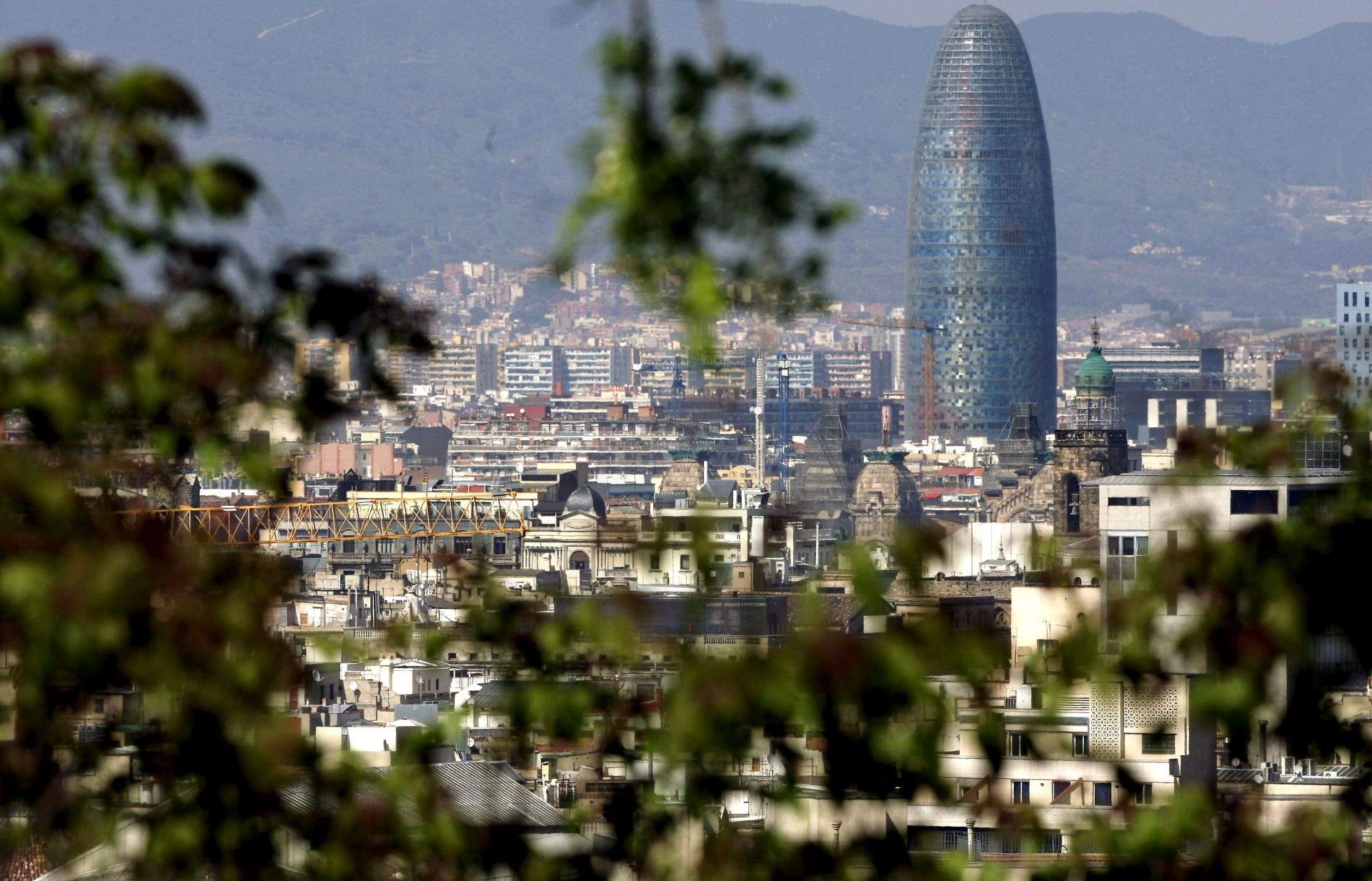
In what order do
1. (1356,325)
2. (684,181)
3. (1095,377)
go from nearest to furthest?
(684,181) → (1095,377) → (1356,325)

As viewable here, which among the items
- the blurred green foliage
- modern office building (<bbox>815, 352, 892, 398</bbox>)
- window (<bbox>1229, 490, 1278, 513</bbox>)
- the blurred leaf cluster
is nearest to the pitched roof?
the blurred green foliage

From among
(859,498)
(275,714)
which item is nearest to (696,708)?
(275,714)

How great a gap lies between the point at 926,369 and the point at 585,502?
64.8 meters

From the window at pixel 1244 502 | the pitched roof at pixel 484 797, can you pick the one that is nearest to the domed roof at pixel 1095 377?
the window at pixel 1244 502

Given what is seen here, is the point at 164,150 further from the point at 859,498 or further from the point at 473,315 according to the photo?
the point at 473,315

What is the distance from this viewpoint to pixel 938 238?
133 m

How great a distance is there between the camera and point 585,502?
70375mm

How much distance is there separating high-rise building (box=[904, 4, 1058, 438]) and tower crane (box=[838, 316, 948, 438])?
0.66 feet

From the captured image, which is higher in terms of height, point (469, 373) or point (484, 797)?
point (469, 373)

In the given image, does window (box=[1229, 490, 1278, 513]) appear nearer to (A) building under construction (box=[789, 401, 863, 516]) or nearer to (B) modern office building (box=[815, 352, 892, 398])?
(A) building under construction (box=[789, 401, 863, 516])

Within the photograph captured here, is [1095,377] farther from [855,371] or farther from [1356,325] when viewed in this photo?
[855,371]

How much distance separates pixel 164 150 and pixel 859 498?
3036 inches

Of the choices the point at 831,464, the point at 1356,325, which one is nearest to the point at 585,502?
the point at 831,464

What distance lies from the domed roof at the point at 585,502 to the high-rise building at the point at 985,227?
60005mm
